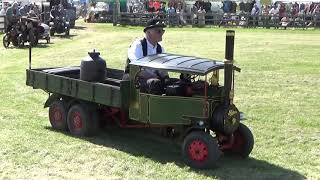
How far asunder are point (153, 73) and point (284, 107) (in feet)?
13.6

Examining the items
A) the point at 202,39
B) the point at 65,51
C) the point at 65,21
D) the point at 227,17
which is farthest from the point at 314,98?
the point at 227,17

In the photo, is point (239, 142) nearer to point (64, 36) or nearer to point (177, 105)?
point (177, 105)

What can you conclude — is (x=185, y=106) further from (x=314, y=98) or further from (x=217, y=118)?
(x=314, y=98)

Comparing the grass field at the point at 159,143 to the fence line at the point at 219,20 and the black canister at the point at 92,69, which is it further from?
the fence line at the point at 219,20

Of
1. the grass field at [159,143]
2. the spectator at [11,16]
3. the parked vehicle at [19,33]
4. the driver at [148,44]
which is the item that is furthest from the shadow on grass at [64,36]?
the driver at [148,44]

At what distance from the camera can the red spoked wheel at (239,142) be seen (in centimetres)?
770

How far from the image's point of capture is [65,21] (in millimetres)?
31594

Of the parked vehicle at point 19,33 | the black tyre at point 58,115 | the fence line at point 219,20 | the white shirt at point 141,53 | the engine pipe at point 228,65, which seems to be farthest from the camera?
the fence line at point 219,20

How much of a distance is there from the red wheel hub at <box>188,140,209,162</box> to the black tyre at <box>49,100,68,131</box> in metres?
2.63

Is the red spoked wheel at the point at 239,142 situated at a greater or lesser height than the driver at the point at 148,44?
lesser

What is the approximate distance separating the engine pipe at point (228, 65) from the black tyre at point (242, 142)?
1.89ft

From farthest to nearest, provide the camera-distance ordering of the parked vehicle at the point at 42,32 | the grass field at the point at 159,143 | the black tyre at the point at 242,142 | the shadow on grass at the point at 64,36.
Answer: the shadow on grass at the point at 64,36 < the parked vehicle at the point at 42,32 < the black tyre at the point at 242,142 < the grass field at the point at 159,143

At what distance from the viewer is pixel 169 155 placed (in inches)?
314

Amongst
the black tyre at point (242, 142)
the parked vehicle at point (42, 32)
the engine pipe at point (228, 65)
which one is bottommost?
the black tyre at point (242, 142)
